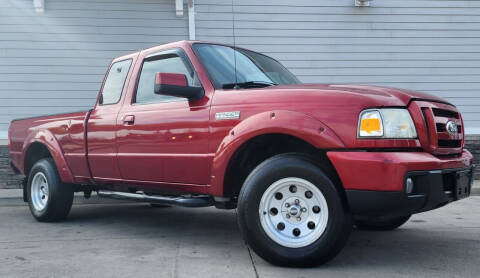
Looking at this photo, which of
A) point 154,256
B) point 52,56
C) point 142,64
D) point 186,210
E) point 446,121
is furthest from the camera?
point 52,56

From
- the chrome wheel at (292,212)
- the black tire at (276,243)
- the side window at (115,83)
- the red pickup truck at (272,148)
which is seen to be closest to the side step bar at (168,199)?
the red pickup truck at (272,148)

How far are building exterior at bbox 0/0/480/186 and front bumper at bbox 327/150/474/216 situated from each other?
6236 millimetres

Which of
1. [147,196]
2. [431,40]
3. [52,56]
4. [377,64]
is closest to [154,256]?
[147,196]

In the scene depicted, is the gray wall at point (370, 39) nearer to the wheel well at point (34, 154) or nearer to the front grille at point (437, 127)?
the wheel well at point (34, 154)

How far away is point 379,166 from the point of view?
10.1 feet

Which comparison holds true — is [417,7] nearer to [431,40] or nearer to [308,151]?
[431,40]

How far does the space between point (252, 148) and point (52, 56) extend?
21.5 feet

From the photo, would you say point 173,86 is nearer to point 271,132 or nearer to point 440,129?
point 271,132

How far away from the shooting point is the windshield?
4164 millimetres

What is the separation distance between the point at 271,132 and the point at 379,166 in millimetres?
827

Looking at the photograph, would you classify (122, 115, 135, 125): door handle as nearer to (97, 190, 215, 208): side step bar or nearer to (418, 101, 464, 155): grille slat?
(97, 190, 215, 208): side step bar

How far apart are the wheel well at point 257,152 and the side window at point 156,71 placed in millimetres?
917

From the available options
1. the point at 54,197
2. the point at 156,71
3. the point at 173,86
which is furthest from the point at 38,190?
the point at 173,86

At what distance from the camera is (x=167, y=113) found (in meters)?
4.26
